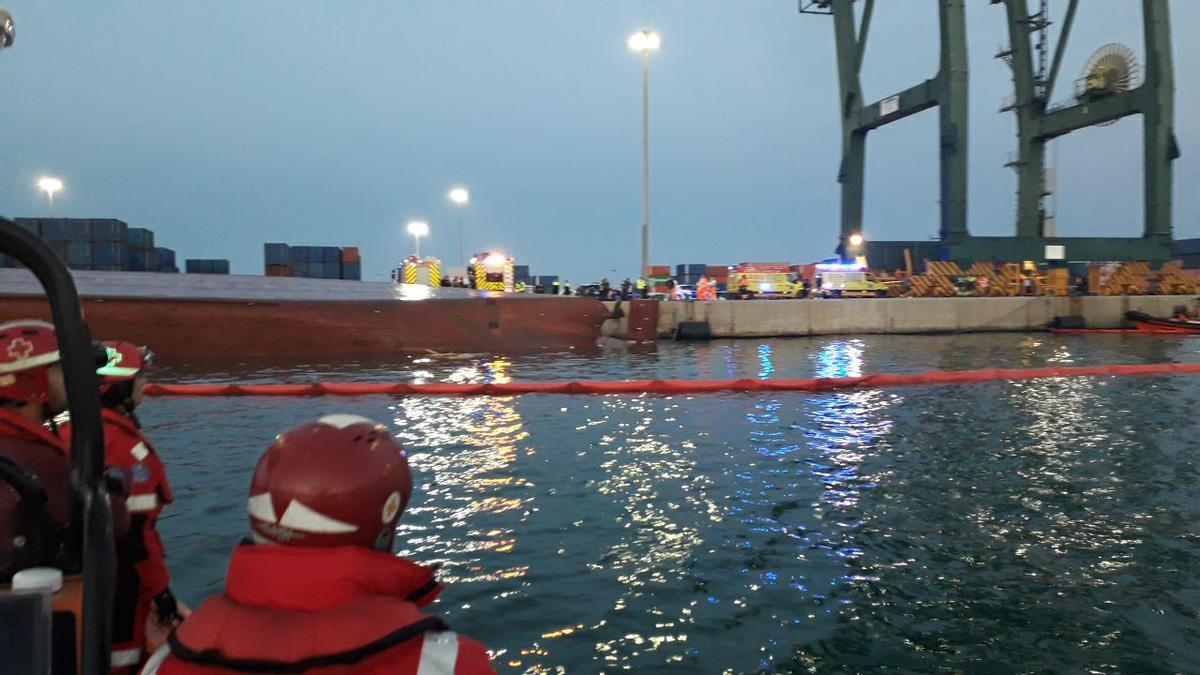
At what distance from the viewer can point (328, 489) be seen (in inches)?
55.8

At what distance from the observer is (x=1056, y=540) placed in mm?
5066

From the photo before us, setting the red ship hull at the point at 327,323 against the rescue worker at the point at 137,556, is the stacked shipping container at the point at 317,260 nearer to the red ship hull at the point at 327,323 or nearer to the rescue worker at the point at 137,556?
the red ship hull at the point at 327,323

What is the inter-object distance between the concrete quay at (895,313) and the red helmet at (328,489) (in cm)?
2481

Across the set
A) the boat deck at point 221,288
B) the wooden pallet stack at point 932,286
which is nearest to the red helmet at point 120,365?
the boat deck at point 221,288

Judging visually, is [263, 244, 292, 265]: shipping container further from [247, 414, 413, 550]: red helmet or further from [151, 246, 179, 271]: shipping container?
[247, 414, 413, 550]: red helmet

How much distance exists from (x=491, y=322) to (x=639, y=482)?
1330 centimetres

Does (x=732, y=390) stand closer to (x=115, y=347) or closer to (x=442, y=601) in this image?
(x=442, y=601)

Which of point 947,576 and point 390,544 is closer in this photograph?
point 390,544

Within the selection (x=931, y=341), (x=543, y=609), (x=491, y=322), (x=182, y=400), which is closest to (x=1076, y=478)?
(x=543, y=609)

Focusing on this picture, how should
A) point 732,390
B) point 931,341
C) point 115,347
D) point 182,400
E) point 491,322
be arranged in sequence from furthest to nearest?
point 931,341 → point 491,322 → point 732,390 → point 182,400 → point 115,347

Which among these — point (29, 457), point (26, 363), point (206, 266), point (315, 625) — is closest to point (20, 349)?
point (26, 363)

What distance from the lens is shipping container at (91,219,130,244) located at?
1645 inches

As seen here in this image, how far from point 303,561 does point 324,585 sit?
0.06 m

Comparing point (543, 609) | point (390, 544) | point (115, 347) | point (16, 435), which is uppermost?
point (115, 347)
